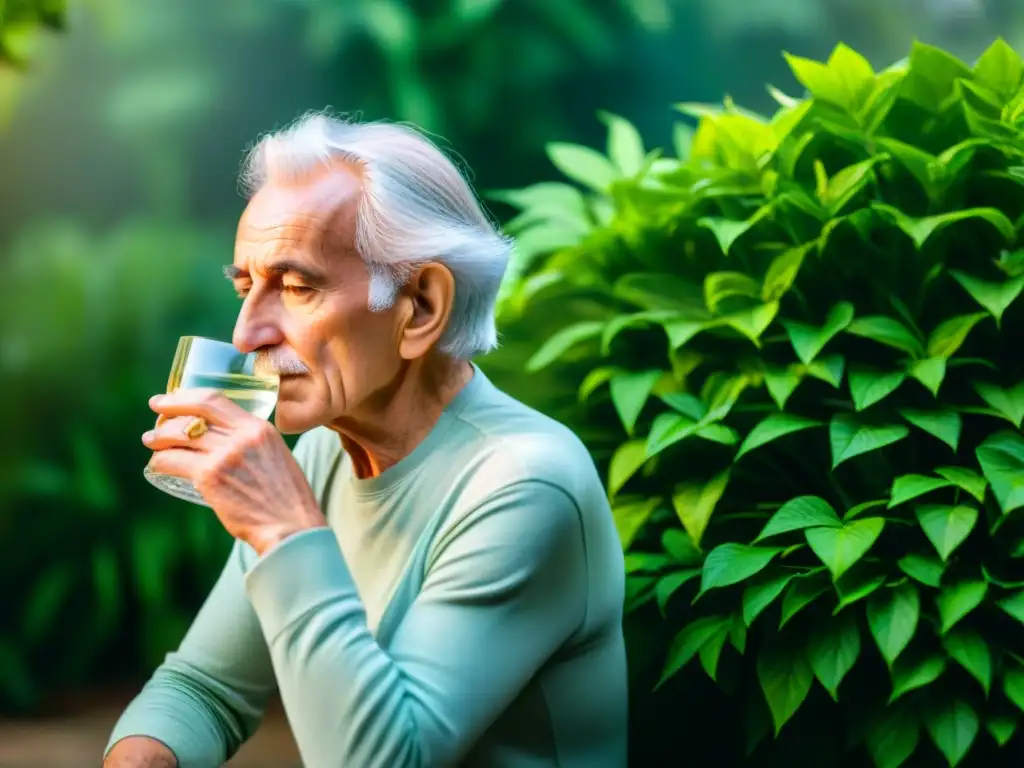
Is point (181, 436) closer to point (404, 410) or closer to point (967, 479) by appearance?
point (404, 410)

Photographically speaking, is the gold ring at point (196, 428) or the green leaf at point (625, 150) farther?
the green leaf at point (625, 150)

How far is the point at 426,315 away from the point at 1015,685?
1032mm

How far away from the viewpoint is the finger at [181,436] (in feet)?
5.27

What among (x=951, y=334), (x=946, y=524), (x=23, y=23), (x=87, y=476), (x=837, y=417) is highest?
(x=23, y=23)

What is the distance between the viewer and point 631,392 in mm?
2258

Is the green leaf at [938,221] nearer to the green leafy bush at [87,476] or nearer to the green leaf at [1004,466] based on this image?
the green leaf at [1004,466]

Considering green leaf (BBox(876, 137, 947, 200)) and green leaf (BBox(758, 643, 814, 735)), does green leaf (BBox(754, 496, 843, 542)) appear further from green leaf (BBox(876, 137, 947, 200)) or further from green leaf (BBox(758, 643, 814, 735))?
green leaf (BBox(876, 137, 947, 200))

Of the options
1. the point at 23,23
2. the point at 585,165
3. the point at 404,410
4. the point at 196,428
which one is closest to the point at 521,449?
the point at 404,410

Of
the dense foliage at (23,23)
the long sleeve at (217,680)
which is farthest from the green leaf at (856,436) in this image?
the dense foliage at (23,23)

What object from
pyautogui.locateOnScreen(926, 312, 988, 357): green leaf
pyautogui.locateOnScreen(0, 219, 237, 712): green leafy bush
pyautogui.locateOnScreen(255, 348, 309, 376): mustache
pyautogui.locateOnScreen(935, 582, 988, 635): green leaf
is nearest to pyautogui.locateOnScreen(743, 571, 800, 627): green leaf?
pyautogui.locateOnScreen(935, 582, 988, 635): green leaf

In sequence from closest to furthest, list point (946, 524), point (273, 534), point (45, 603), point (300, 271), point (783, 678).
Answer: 1. point (273, 534)
2. point (300, 271)
3. point (946, 524)
4. point (783, 678)
5. point (45, 603)

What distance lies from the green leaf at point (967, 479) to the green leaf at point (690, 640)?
0.41m

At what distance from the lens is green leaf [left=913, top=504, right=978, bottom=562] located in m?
1.88

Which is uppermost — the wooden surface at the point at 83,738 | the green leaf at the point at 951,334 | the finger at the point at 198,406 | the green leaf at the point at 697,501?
the finger at the point at 198,406
